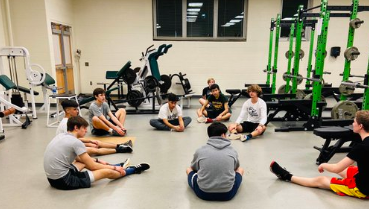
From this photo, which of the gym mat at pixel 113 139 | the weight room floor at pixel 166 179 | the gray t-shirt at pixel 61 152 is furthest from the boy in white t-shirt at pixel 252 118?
the gray t-shirt at pixel 61 152

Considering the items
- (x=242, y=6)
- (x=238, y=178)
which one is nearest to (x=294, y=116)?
(x=238, y=178)

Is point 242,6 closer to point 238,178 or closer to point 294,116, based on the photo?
point 294,116

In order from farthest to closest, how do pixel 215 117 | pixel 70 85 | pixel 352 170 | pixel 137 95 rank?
pixel 70 85
pixel 137 95
pixel 215 117
pixel 352 170

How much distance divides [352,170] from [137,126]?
380 centimetres

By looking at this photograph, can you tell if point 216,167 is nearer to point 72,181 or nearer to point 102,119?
point 72,181

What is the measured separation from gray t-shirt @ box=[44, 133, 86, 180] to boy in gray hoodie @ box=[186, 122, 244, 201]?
1190 millimetres

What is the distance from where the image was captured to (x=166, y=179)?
10.0 ft

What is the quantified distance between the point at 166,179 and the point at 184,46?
19.9 feet

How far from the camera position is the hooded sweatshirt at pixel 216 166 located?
239 centimetres

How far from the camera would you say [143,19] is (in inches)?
327

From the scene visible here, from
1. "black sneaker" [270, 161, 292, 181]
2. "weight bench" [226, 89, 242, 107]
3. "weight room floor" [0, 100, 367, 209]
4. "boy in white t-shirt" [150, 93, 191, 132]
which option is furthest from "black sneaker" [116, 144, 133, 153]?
"weight bench" [226, 89, 242, 107]

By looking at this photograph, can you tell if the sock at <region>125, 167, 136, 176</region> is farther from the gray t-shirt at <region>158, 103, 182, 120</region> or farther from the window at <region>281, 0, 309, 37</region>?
the window at <region>281, 0, 309, 37</region>

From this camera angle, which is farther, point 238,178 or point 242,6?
point 242,6

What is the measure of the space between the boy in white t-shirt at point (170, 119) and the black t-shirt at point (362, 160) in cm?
296
